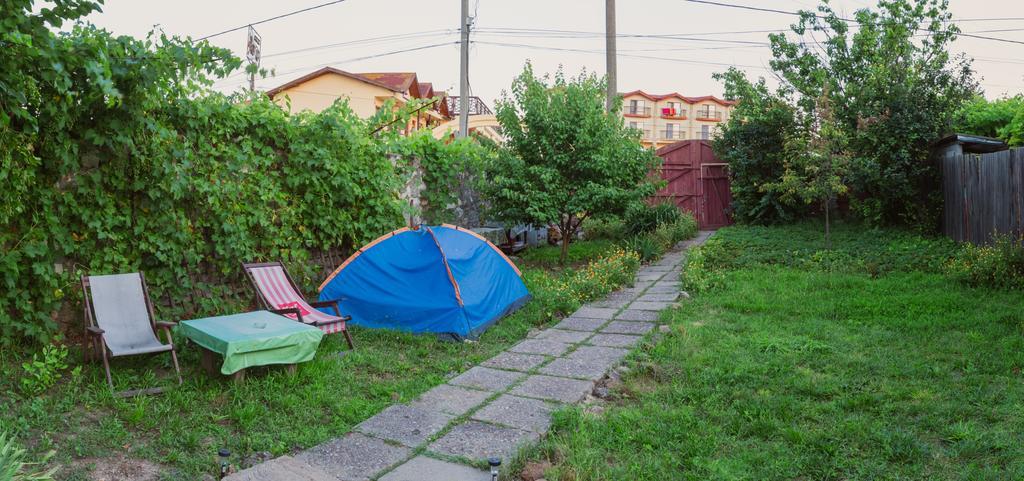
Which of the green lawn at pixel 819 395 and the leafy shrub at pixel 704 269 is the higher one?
the leafy shrub at pixel 704 269

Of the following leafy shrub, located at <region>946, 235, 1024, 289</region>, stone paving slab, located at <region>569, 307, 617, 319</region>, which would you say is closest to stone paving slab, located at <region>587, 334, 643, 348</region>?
stone paving slab, located at <region>569, 307, 617, 319</region>

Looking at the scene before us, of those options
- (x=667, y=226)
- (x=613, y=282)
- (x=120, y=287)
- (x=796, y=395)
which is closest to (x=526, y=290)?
(x=613, y=282)

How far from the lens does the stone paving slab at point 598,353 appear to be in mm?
4785

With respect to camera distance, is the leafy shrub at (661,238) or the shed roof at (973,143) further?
the leafy shrub at (661,238)

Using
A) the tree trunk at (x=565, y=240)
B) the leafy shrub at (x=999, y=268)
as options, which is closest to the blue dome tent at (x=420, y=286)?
the tree trunk at (x=565, y=240)

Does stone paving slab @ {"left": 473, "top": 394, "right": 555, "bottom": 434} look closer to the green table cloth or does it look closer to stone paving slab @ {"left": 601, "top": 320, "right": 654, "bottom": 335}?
the green table cloth

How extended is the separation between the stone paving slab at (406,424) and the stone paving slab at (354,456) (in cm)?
9

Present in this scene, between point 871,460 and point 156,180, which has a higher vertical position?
point 156,180

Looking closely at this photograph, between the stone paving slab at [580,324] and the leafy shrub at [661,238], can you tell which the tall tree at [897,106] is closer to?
the leafy shrub at [661,238]

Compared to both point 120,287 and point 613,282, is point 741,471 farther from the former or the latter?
point 613,282

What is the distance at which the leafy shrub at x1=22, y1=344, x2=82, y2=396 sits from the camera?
3.52 m

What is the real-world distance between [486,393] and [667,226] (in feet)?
29.1

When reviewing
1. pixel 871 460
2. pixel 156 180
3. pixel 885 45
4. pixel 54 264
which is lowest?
pixel 871 460

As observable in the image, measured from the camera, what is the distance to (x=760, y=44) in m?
14.6
